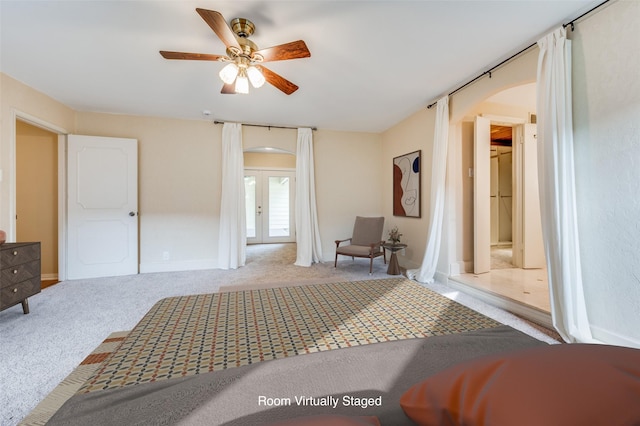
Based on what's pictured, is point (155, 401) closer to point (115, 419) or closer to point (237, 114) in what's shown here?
point (115, 419)

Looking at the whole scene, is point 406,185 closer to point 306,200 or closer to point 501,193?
point 306,200

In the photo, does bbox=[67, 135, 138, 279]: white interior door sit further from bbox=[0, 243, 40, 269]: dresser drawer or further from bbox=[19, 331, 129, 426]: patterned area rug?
bbox=[19, 331, 129, 426]: patterned area rug

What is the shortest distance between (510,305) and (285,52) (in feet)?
10.6

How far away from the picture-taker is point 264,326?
1230 millimetres

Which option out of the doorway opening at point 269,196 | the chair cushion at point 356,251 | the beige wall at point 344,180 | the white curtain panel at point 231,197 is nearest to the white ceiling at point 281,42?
the white curtain panel at point 231,197

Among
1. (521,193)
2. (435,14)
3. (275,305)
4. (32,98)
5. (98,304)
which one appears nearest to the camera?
(275,305)

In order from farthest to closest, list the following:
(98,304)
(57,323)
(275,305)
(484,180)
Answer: (484,180) < (98,304) < (57,323) < (275,305)

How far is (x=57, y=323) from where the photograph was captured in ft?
8.12

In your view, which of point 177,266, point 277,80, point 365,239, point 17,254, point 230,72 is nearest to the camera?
point 230,72

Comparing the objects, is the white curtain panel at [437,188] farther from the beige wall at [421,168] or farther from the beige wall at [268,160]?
the beige wall at [268,160]

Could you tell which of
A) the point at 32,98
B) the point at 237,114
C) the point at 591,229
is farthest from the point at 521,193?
the point at 32,98

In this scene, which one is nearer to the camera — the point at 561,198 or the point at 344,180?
the point at 561,198

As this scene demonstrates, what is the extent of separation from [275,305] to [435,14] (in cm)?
246

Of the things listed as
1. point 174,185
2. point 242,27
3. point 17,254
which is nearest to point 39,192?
point 174,185
